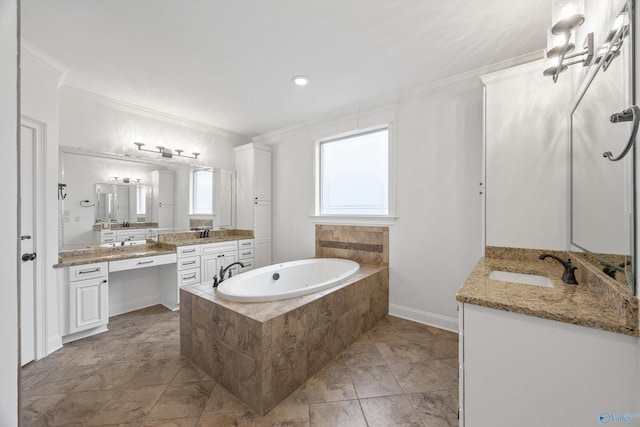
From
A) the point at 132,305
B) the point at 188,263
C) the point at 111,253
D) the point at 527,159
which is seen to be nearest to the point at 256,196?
the point at 188,263

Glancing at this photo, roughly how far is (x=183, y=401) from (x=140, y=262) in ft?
5.80

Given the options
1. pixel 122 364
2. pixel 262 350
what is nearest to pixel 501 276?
pixel 262 350

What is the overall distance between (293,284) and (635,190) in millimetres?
2715

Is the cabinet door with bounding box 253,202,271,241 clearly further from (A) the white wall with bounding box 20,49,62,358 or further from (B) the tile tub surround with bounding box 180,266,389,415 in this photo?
(A) the white wall with bounding box 20,49,62,358

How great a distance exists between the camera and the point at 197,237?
3.81 m

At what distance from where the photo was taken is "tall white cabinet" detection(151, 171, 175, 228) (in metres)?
3.38

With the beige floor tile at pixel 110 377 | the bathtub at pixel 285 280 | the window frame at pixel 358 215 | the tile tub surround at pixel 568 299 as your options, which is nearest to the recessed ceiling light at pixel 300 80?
the window frame at pixel 358 215

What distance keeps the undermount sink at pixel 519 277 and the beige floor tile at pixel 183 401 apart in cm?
203

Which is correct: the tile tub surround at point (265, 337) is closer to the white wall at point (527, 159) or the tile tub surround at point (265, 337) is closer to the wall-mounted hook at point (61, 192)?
the white wall at point (527, 159)

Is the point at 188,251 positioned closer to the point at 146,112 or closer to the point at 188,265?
the point at 188,265

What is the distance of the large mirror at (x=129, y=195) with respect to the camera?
272 centimetres

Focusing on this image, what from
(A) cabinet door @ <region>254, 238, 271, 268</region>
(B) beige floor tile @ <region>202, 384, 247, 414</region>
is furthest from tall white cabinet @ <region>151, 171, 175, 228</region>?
(B) beige floor tile @ <region>202, 384, 247, 414</region>

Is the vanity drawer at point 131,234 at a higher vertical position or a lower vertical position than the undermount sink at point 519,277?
higher

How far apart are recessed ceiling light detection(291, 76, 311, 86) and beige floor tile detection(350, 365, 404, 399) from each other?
8.63 feet
